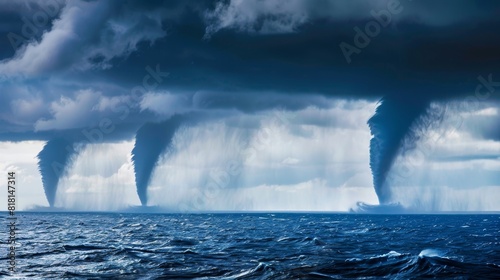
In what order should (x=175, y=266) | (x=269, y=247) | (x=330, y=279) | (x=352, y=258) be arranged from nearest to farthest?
(x=330, y=279) < (x=175, y=266) < (x=352, y=258) < (x=269, y=247)

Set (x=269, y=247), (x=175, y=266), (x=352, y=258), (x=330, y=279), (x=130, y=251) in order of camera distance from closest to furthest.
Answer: (x=330, y=279) < (x=175, y=266) < (x=352, y=258) < (x=130, y=251) < (x=269, y=247)

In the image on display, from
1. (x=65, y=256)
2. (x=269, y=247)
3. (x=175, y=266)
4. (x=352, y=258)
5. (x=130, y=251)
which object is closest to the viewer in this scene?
(x=175, y=266)

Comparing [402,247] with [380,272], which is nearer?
[380,272]

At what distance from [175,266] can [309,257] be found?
11509mm

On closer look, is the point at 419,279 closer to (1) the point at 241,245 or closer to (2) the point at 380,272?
(2) the point at 380,272

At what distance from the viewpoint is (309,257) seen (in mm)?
48406

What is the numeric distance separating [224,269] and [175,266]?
4232 millimetres

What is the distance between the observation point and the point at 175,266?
4347 centimetres

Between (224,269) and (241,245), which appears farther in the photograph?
(241,245)

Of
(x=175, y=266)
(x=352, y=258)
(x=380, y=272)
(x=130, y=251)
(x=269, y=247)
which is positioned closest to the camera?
(x=380, y=272)

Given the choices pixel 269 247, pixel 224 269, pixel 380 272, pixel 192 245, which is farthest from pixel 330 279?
Result: pixel 192 245

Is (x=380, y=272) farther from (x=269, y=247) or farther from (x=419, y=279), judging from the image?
(x=269, y=247)

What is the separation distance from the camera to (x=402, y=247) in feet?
197

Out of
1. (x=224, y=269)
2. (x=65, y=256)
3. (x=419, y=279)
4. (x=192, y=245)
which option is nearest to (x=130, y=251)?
(x=65, y=256)
